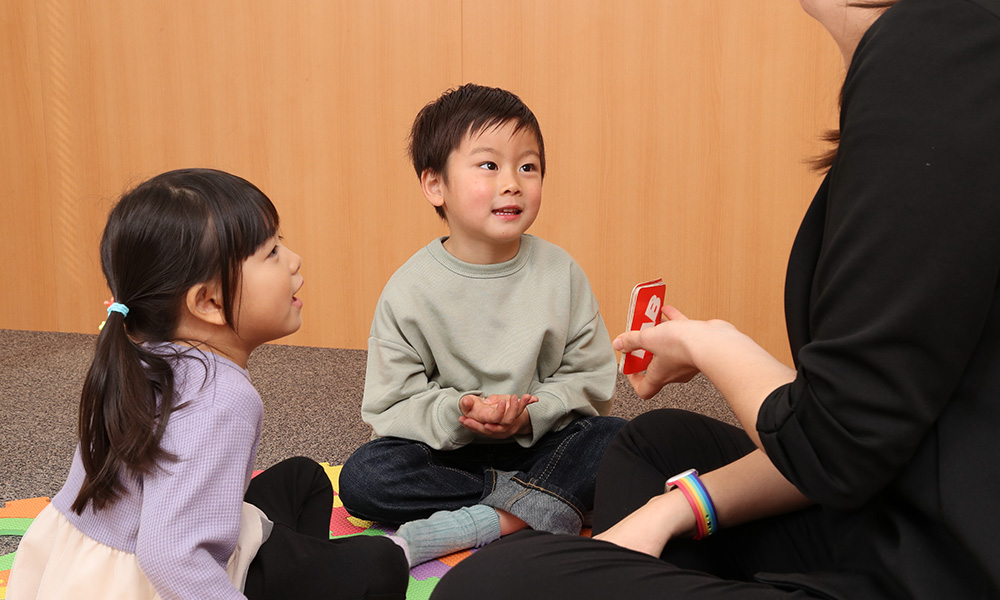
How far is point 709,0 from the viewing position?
2043 millimetres

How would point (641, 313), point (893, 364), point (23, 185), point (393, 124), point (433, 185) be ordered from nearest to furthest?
1. point (893, 364)
2. point (641, 313)
3. point (433, 185)
4. point (393, 124)
5. point (23, 185)

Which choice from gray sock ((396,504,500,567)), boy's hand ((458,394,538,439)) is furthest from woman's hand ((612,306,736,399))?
gray sock ((396,504,500,567))

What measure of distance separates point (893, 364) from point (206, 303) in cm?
63

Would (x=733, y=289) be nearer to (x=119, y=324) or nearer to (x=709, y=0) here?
(x=709, y=0)

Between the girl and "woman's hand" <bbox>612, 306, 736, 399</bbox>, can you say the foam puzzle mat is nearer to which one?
the girl

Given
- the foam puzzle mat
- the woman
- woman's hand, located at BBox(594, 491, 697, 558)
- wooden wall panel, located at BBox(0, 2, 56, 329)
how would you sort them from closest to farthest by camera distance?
1. the woman
2. woman's hand, located at BBox(594, 491, 697, 558)
3. the foam puzzle mat
4. wooden wall panel, located at BBox(0, 2, 56, 329)

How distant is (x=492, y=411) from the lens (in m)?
1.10

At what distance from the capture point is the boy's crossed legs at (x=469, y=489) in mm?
1139

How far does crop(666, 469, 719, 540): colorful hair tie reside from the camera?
722 millimetres

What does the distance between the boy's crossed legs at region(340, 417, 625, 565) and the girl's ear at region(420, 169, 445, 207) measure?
387 mm

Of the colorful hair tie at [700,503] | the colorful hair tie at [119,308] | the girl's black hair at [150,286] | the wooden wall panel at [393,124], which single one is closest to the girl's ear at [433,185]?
the girl's black hair at [150,286]

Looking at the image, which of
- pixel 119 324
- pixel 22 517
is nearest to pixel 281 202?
pixel 22 517

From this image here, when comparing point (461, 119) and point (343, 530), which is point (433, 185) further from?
point (343, 530)

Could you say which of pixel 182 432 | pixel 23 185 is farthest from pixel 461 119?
pixel 23 185
